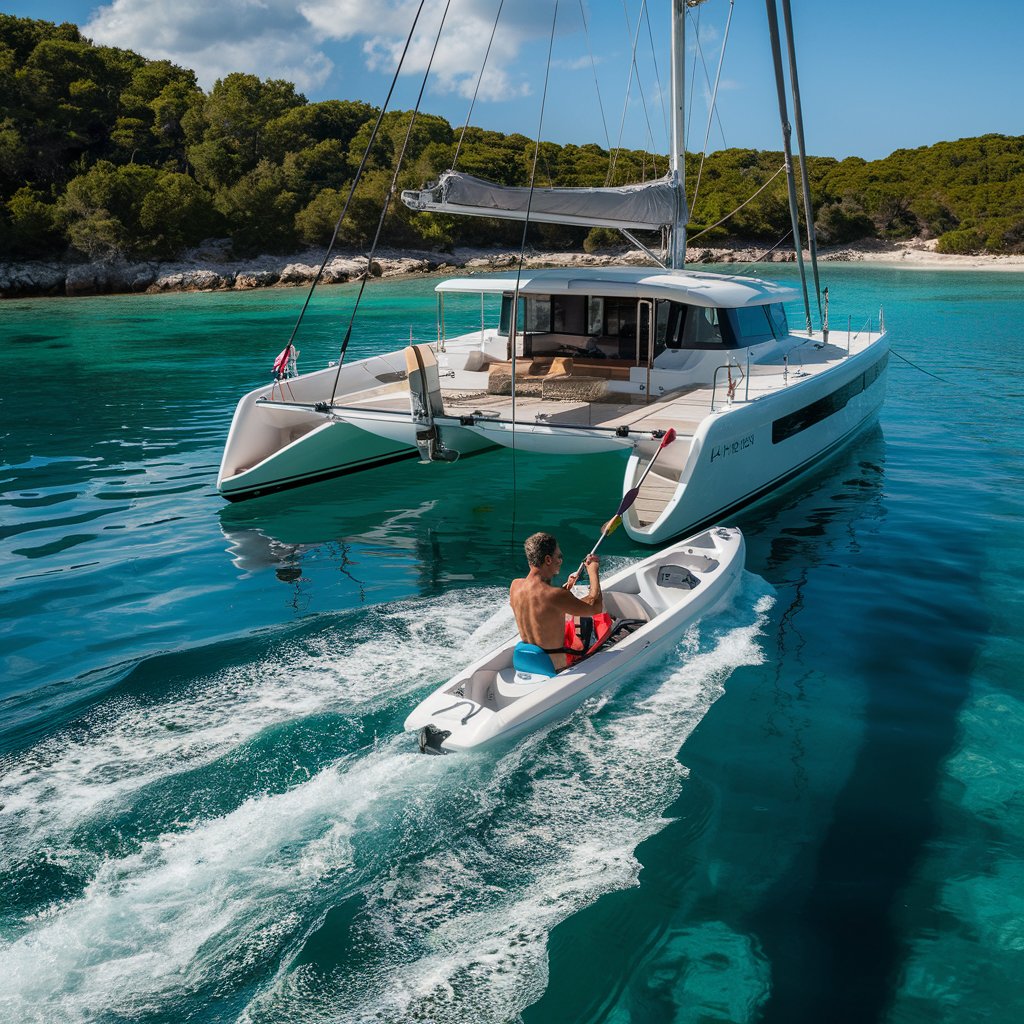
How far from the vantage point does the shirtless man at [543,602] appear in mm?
6590

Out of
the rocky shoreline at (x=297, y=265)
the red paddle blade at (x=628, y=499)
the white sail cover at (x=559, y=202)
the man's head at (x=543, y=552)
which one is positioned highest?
the rocky shoreline at (x=297, y=265)

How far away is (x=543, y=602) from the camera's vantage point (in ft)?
21.7

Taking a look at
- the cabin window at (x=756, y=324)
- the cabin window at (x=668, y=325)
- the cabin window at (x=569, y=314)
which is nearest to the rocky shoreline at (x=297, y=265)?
the cabin window at (x=756, y=324)

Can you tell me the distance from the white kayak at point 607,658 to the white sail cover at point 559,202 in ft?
14.8

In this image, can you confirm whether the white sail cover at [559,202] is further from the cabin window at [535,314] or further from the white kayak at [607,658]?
the white kayak at [607,658]

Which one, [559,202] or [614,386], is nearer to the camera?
[559,202]

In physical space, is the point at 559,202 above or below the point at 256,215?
below

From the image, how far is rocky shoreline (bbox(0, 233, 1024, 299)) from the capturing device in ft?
178

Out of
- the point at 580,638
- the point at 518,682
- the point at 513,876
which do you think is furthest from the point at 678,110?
the point at 513,876

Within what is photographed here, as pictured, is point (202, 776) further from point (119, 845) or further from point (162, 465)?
point (162, 465)

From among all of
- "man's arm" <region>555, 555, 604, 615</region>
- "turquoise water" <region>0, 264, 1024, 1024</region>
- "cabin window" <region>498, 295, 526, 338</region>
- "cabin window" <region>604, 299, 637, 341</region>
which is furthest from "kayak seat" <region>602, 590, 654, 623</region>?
"cabin window" <region>498, 295, 526, 338</region>

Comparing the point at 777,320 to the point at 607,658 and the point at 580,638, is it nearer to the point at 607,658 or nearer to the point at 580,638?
the point at 580,638

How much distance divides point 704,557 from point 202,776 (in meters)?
5.39

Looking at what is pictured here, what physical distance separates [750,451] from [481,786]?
250 inches
